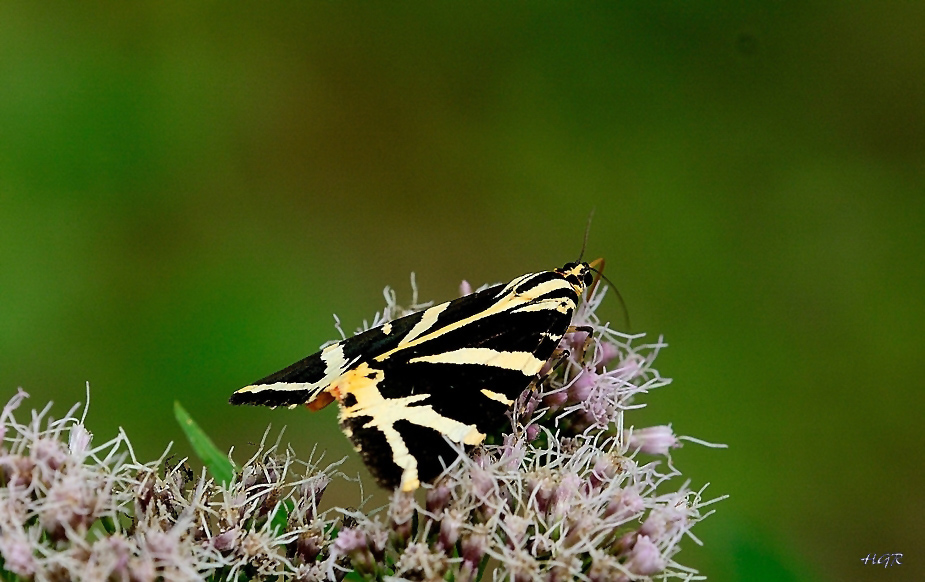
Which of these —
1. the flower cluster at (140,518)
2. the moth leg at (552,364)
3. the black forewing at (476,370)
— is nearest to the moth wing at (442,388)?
the black forewing at (476,370)

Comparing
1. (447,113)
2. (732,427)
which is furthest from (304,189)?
(732,427)

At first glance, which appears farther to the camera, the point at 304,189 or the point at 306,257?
the point at 304,189

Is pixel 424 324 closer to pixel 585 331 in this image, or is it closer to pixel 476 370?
pixel 476 370

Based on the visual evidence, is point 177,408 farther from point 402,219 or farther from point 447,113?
point 447,113

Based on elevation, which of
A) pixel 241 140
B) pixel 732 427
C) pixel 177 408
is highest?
pixel 241 140

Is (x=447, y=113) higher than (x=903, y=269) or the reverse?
higher
